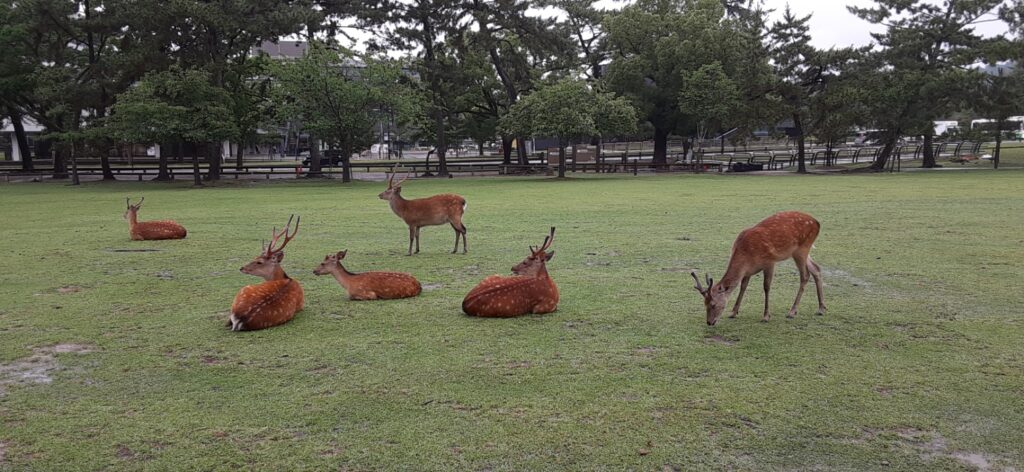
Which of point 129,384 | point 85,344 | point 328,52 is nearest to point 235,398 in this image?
point 129,384

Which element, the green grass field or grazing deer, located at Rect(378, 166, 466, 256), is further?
grazing deer, located at Rect(378, 166, 466, 256)

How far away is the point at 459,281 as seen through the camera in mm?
7887

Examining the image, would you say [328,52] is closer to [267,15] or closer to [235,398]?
[267,15]

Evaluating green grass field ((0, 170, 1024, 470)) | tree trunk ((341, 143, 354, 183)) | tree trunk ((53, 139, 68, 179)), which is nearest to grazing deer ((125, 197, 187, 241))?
green grass field ((0, 170, 1024, 470))

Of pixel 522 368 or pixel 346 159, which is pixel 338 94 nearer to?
pixel 346 159

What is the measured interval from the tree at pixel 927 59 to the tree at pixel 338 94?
2130 cm

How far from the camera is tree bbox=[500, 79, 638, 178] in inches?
1157

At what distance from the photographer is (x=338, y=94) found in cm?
2786

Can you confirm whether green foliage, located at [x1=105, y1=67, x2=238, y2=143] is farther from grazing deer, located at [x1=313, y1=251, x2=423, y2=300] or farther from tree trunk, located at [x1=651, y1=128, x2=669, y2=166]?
tree trunk, located at [x1=651, y1=128, x2=669, y2=166]

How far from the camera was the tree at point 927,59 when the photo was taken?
31.4m

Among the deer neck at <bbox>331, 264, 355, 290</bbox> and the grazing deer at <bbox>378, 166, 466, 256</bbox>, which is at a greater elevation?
the grazing deer at <bbox>378, 166, 466, 256</bbox>

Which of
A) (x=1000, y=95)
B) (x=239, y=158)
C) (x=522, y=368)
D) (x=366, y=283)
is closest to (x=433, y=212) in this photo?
(x=366, y=283)

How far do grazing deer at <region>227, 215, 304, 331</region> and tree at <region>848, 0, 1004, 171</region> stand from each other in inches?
1255

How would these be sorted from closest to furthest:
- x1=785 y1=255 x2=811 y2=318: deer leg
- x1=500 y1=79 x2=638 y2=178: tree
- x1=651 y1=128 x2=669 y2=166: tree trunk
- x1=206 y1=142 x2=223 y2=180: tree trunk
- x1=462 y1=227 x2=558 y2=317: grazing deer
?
1. x1=785 y1=255 x2=811 y2=318: deer leg
2. x1=462 y1=227 x2=558 y2=317: grazing deer
3. x1=500 y1=79 x2=638 y2=178: tree
4. x1=206 y1=142 x2=223 y2=180: tree trunk
5. x1=651 y1=128 x2=669 y2=166: tree trunk
